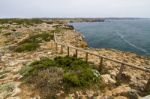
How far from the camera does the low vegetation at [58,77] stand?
845 centimetres

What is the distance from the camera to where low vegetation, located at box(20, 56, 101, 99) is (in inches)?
333

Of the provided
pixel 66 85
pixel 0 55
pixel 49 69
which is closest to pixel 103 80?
pixel 66 85

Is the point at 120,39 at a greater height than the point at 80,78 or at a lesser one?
lesser

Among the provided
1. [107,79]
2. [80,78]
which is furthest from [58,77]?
[107,79]

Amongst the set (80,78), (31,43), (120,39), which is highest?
(80,78)

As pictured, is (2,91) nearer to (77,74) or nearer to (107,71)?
(77,74)

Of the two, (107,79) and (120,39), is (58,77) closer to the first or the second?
(107,79)

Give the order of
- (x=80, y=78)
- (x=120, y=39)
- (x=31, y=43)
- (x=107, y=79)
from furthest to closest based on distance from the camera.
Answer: (x=120, y=39)
(x=31, y=43)
(x=107, y=79)
(x=80, y=78)

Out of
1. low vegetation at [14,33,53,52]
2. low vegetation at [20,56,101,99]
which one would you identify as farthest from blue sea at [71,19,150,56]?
low vegetation at [20,56,101,99]

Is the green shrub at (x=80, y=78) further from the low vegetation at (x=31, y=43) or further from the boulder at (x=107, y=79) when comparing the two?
the low vegetation at (x=31, y=43)

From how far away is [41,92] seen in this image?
8.26 m

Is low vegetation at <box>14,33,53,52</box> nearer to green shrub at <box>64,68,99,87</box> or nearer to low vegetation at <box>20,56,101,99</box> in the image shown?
low vegetation at <box>20,56,101,99</box>

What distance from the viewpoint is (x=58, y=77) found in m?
8.90

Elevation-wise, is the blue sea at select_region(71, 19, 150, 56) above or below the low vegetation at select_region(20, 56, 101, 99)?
below
